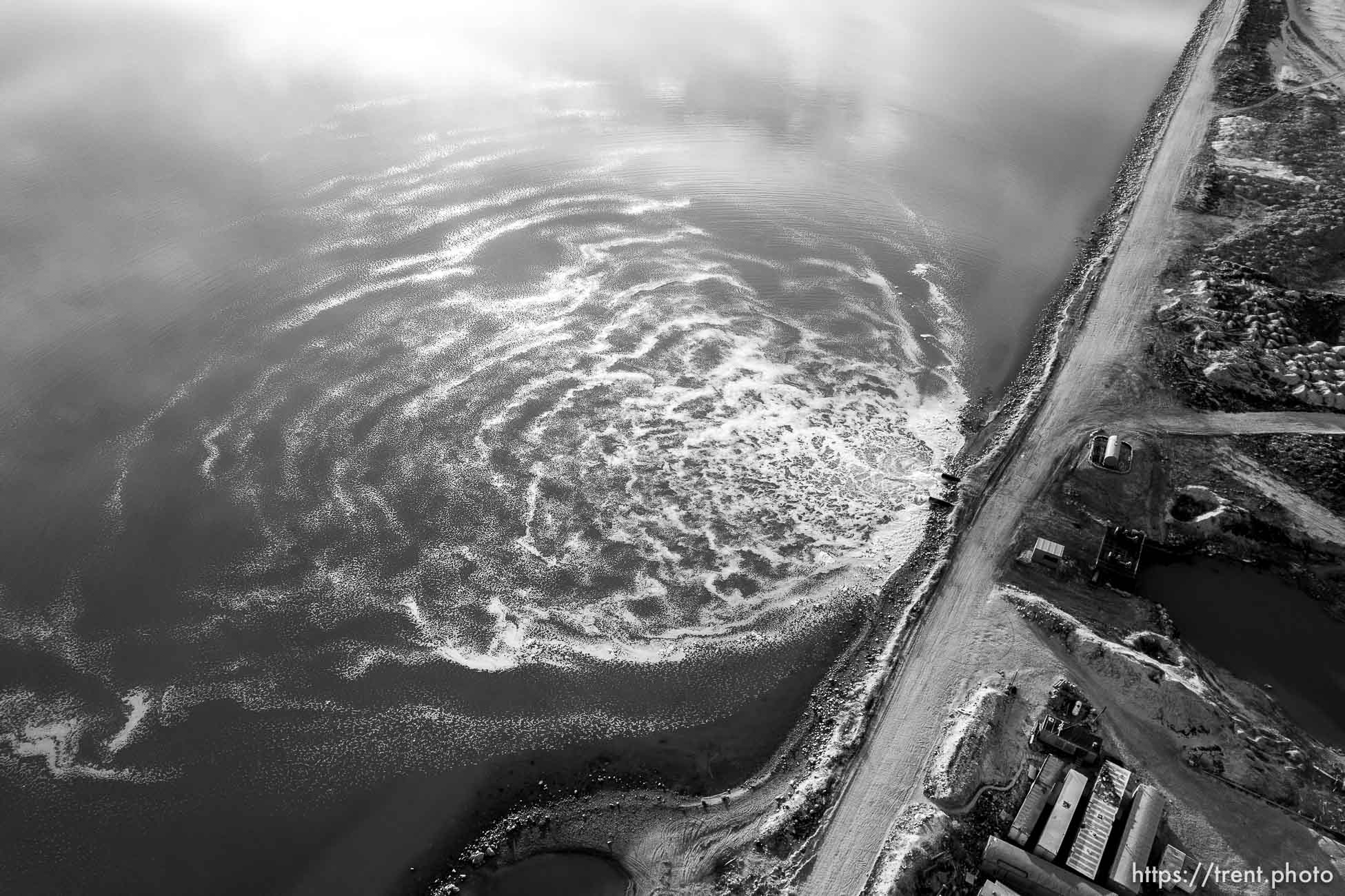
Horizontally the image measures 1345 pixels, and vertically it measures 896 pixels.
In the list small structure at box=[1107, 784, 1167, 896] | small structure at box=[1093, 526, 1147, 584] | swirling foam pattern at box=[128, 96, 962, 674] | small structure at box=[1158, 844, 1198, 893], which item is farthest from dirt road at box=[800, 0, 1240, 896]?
small structure at box=[1158, 844, 1198, 893]

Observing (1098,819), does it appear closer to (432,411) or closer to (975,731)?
(975,731)

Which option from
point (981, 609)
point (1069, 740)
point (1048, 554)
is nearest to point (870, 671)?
point (981, 609)

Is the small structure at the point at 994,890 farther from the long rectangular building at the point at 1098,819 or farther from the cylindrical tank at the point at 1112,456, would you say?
the cylindrical tank at the point at 1112,456

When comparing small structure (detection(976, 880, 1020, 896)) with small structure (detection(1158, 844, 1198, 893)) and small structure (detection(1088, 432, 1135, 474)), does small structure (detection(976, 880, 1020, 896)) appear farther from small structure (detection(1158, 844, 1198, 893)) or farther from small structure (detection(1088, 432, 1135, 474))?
small structure (detection(1088, 432, 1135, 474))

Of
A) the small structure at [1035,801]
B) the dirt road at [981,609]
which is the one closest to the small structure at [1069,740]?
the small structure at [1035,801]

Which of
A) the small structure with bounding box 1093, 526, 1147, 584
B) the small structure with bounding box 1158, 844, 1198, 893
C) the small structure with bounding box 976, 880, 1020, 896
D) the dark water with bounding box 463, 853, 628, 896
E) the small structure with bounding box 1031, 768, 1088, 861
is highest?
the small structure with bounding box 1093, 526, 1147, 584

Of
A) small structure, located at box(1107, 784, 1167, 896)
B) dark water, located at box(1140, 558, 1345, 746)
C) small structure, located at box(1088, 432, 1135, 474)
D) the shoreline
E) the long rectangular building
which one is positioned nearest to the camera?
small structure, located at box(1107, 784, 1167, 896)
